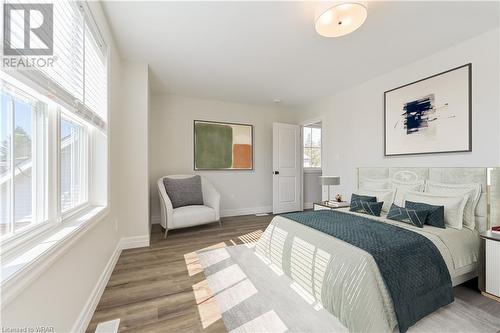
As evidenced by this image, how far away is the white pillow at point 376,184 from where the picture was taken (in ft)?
9.61

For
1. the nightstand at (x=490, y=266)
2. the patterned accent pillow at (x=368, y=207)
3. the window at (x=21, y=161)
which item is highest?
the window at (x=21, y=161)

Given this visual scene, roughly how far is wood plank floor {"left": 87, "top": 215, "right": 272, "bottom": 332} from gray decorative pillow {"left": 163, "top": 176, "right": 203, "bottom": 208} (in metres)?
0.61

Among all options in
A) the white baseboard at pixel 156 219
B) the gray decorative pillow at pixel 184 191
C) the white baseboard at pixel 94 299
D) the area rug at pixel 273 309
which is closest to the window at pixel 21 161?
the white baseboard at pixel 94 299

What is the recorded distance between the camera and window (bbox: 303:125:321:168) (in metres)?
5.51

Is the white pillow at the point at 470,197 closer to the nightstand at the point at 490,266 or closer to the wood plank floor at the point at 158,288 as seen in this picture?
the nightstand at the point at 490,266

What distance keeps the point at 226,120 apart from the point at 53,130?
11.5 ft

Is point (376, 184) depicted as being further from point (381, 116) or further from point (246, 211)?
point (246, 211)

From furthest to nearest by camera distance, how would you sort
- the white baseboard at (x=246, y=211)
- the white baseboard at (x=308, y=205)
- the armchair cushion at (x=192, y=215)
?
1. the white baseboard at (x=308, y=205)
2. the white baseboard at (x=246, y=211)
3. the armchair cushion at (x=192, y=215)

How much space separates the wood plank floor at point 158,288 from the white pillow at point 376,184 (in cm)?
199

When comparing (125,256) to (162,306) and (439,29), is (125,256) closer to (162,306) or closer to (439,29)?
(162,306)

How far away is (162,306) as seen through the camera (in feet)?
5.42

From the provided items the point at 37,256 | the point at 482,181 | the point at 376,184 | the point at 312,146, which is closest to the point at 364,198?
the point at 376,184

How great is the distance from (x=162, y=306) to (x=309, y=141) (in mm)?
4886

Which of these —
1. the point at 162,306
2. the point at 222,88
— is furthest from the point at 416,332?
the point at 222,88
